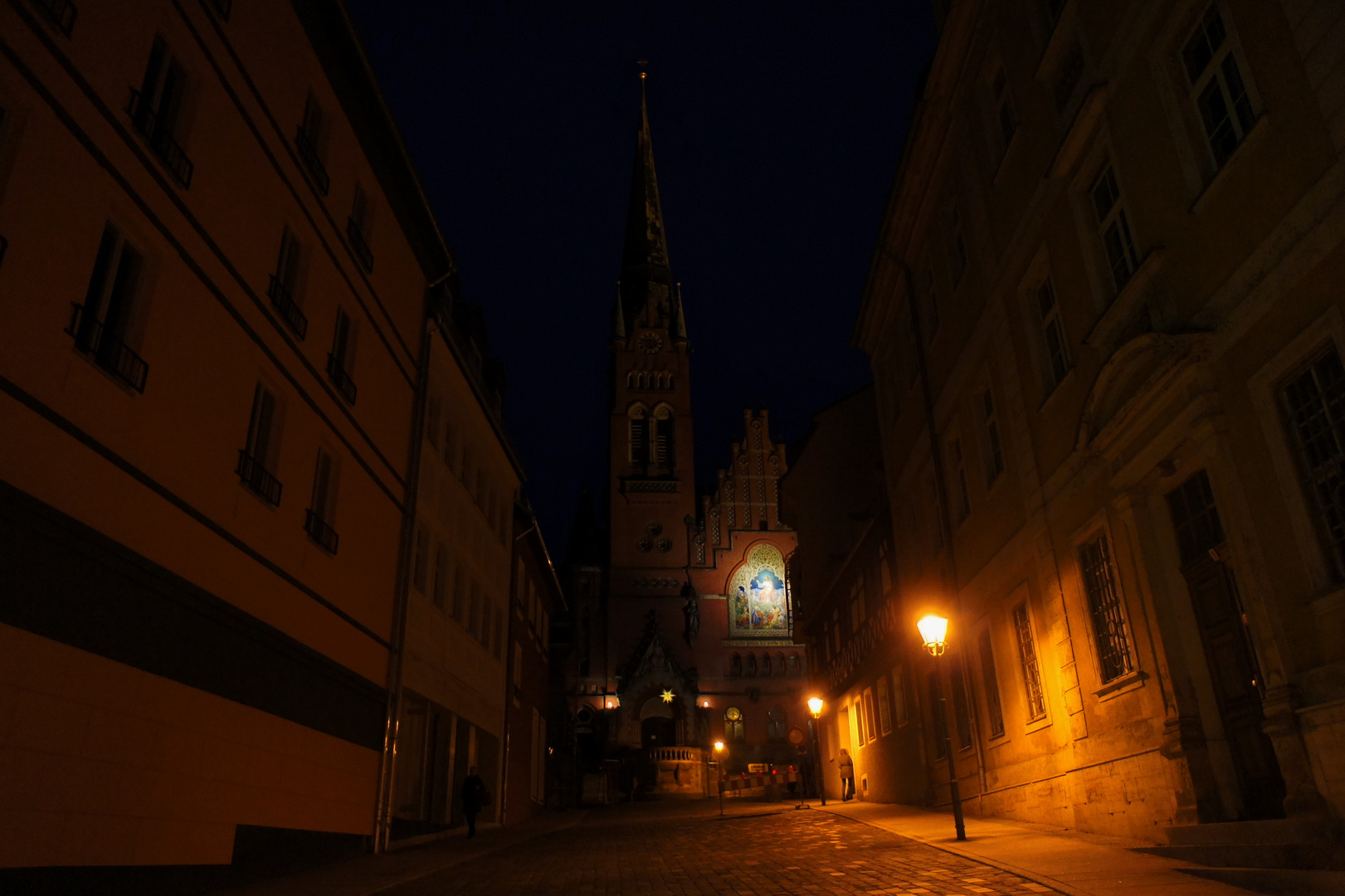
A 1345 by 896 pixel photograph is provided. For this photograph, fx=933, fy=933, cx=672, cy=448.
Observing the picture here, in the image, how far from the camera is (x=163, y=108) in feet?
34.6

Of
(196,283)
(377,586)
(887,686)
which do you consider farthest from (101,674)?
(887,686)

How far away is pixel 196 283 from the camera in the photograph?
35.1 feet

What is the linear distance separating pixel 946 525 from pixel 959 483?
1.13 meters

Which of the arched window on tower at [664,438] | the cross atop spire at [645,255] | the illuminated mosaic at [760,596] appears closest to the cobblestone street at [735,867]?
the illuminated mosaic at [760,596]

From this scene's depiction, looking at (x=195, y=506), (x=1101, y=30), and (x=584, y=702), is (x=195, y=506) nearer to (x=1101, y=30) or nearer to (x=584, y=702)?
(x=1101, y=30)

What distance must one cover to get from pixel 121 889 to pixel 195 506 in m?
3.88

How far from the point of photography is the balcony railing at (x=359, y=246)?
1609 centimetres

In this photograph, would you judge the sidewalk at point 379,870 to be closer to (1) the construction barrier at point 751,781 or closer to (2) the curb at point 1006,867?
(2) the curb at point 1006,867

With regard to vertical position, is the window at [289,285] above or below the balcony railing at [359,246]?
below

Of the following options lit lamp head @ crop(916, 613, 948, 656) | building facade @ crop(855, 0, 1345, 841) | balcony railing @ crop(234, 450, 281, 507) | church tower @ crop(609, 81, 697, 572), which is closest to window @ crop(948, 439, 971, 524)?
building facade @ crop(855, 0, 1345, 841)

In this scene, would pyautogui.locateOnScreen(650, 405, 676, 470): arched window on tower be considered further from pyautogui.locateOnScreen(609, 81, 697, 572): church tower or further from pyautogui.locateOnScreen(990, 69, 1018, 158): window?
pyautogui.locateOnScreen(990, 69, 1018, 158): window

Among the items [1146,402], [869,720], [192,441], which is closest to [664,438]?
[869,720]

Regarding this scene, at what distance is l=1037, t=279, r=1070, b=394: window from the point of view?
12875 mm

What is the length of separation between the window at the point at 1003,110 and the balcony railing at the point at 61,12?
39.7 ft
